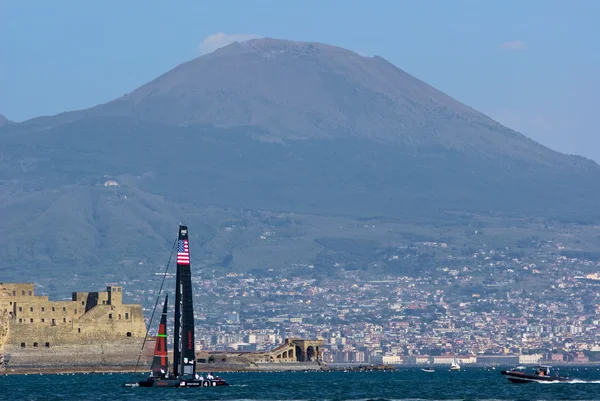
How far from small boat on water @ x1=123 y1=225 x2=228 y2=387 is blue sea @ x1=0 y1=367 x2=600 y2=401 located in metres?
0.66

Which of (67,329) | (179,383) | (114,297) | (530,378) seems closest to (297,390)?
(179,383)

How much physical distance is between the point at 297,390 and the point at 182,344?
13.0m

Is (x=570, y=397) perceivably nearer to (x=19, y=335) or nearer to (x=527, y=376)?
(x=527, y=376)

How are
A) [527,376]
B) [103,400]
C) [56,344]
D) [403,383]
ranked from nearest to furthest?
[103,400], [527,376], [403,383], [56,344]

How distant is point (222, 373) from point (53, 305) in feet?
59.7

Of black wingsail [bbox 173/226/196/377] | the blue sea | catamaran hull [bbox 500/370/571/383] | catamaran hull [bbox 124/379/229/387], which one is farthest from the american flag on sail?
catamaran hull [bbox 500/370/571/383]

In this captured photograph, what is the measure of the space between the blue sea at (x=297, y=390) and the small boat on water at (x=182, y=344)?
660mm

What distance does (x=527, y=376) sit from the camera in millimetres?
115688

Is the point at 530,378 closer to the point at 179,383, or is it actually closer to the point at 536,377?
the point at 536,377

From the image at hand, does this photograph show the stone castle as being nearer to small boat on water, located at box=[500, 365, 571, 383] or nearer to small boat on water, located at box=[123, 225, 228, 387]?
small boat on water, located at box=[123, 225, 228, 387]

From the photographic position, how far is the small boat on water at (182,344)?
100 m

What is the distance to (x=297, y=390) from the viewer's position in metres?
111

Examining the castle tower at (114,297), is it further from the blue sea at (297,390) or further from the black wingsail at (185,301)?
the black wingsail at (185,301)

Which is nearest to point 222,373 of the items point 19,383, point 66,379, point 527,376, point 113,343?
point 113,343
